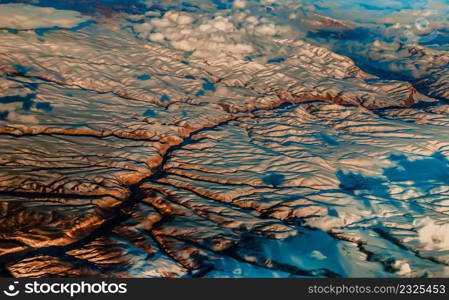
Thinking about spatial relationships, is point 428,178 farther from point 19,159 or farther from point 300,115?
point 19,159

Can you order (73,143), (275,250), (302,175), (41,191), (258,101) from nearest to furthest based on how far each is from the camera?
1. (275,250)
2. (41,191)
3. (302,175)
4. (73,143)
5. (258,101)

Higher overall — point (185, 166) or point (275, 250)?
point (275, 250)

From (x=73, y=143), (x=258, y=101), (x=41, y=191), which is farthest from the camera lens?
(x=258, y=101)

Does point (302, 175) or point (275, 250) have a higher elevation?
point (275, 250)

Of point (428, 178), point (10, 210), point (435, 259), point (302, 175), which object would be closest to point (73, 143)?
point (10, 210)

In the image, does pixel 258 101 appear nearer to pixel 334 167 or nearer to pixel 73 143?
pixel 334 167

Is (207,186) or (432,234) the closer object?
(432,234)

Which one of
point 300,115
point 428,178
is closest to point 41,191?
point 428,178

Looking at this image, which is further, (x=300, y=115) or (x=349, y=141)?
(x=300, y=115)

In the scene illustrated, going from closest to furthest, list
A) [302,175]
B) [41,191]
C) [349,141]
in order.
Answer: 1. [41,191]
2. [302,175]
3. [349,141]
